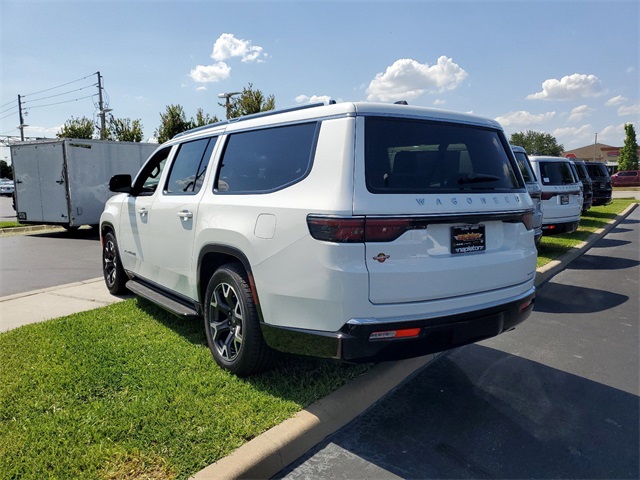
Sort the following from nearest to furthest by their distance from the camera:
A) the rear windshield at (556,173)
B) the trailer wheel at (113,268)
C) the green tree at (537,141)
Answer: the trailer wheel at (113,268) < the rear windshield at (556,173) < the green tree at (537,141)

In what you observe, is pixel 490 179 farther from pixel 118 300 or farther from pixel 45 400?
pixel 118 300

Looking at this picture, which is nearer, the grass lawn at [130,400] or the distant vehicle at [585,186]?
the grass lawn at [130,400]

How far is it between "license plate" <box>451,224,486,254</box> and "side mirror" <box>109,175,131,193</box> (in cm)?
385

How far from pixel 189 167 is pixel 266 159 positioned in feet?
4.26

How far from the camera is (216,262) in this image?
396 centimetres

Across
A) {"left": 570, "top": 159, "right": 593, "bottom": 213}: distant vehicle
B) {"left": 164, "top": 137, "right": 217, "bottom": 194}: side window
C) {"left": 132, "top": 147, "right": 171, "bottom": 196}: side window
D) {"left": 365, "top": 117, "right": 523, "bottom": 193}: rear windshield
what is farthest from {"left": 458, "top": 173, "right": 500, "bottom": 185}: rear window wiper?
{"left": 570, "top": 159, "right": 593, "bottom": 213}: distant vehicle

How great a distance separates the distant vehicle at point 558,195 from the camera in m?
9.51

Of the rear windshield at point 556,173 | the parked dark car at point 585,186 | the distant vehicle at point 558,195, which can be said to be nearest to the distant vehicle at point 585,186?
the parked dark car at point 585,186

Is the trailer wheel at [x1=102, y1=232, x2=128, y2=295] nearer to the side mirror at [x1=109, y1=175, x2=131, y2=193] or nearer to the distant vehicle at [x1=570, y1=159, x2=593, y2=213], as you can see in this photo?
the side mirror at [x1=109, y1=175, x2=131, y2=193]

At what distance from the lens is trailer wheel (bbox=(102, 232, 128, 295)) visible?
19.9 ft

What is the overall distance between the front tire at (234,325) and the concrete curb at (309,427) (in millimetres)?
549

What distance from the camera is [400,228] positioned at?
2.79 m

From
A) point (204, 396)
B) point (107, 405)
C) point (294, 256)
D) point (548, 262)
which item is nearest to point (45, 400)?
point (107, 405)

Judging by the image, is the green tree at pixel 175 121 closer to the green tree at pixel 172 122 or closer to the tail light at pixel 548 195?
the green tree at pixel 172 122
